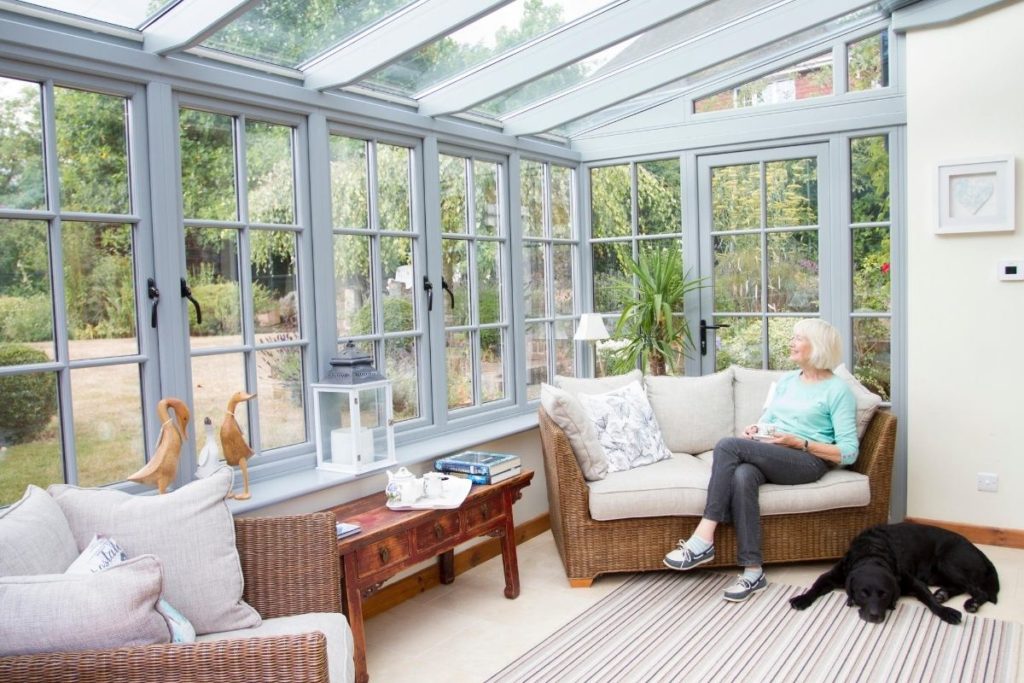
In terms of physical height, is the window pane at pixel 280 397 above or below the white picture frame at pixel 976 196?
below

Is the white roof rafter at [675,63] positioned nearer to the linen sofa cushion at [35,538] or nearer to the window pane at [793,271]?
the window pane at [793,271]

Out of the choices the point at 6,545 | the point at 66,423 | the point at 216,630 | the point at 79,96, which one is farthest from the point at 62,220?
the point at 216,630

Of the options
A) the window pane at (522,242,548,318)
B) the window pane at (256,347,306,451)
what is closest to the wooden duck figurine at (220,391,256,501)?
the window pane at (256,347,306,451)

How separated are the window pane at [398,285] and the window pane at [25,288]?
1.51 meters

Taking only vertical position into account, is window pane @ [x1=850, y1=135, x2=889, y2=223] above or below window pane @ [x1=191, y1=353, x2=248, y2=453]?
above

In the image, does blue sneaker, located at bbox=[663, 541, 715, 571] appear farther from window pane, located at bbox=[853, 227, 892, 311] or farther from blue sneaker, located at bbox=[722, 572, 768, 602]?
window pane, located at bbox=[853, 227, 892, 311]

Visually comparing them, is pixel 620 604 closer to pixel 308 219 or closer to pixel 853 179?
pixel 308 219

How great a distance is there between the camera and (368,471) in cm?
334

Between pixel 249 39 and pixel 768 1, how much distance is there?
95.8 inches

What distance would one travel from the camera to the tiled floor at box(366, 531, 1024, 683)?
118 inches

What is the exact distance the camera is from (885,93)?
4.43 m

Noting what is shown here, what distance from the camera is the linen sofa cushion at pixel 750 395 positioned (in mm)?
4316

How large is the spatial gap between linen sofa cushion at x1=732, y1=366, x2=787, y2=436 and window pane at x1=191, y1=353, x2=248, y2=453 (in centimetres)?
245

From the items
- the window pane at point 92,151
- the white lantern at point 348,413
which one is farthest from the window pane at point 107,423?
the white lantern at point 348,413
